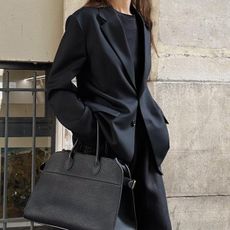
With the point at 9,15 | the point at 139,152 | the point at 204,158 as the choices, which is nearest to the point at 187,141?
the point at 204,158

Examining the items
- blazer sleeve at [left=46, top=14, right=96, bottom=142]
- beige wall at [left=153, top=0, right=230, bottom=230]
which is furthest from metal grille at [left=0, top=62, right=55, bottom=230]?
blazer sleeve at [left=46, top=14, right=96, bottom=142]

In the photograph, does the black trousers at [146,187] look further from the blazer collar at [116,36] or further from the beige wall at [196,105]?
the beige wall at [196,105]

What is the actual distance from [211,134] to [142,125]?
140 centimetres

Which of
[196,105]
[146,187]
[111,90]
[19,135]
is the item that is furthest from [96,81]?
[19,135]

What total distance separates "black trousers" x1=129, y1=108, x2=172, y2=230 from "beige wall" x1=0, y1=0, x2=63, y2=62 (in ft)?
5.14

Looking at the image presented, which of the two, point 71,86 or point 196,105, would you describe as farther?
point 196,105

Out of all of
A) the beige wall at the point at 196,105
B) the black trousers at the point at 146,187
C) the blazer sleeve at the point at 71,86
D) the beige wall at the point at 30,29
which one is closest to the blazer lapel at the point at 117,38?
the blazer sleeve at the point at 71,86

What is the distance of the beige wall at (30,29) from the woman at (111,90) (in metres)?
1.39

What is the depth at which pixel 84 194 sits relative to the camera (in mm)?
2102

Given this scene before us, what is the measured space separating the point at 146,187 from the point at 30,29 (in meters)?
1.76

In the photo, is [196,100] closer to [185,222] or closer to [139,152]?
[185,222]

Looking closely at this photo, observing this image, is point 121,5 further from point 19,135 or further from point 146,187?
point 19,135

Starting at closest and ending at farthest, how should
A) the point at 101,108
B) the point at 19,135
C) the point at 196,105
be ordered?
1. the point at 101,108
2. the point at 196,105
3. the point at 19,135

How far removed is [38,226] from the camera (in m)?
3.88
